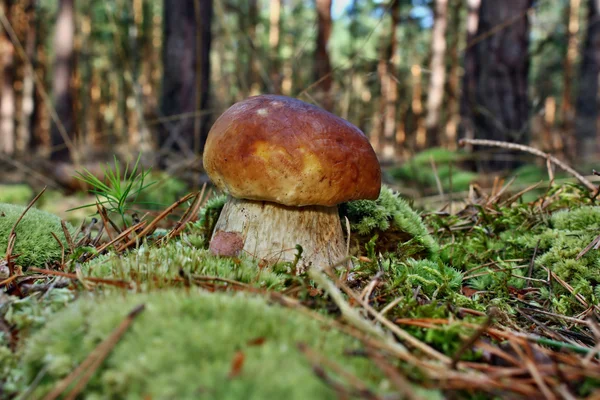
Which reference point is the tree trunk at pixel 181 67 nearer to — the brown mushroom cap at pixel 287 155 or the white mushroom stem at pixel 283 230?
the white mushroom stem at pixel 283 230


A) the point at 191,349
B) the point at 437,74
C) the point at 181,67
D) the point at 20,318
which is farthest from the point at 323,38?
the point at 191,349

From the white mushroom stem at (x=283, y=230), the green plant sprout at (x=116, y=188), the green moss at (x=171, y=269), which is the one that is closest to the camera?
the green moss at (x=171, y=269)

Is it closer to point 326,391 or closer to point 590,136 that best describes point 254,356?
point 326,391

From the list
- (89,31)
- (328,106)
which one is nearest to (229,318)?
(328,106)

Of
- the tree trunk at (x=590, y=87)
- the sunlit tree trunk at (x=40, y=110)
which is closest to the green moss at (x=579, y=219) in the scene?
the tree trunk at (x=590, y=87)

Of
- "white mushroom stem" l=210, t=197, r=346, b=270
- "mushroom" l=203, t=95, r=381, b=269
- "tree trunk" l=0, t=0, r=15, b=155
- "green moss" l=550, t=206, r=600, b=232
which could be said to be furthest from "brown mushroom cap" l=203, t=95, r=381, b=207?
"tree trunk" l=0, t=0, r=15, b=155

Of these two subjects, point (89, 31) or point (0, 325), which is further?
point (89, 31)

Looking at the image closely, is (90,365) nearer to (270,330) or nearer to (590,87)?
(270,330)
